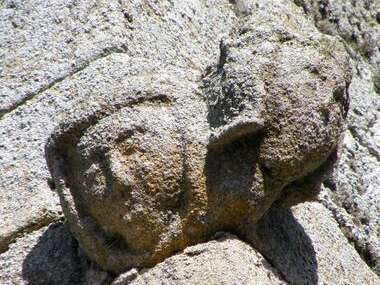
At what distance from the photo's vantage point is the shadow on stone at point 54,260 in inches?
75.1

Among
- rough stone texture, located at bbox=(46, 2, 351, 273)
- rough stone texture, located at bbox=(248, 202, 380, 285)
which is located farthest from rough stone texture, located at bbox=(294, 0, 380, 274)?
rough stone texture, located at bbox=(46, 2, 351, 273)

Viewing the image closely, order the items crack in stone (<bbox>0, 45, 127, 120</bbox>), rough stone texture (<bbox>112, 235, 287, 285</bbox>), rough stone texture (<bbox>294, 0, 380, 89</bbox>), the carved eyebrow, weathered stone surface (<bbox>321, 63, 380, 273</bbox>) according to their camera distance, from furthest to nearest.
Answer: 1. rough stone texture (<bbox>294, 0, 380, 89</bbox>)
2. weathered stone surface (<bbox>321, 63, 380, 273</bbox>)
3. crack in stone (<bbox>0, 45, 127, 120</bbox>)
4. the carved eyebrow
5. rough stone texture (<bbox>112, 235, 287, 285</bbox>)

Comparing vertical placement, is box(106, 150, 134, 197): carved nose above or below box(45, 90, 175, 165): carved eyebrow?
below

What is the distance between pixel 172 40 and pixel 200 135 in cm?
60

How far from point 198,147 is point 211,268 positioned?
229 mm

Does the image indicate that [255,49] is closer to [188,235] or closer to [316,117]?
[316,117]

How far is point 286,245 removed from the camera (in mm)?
1944

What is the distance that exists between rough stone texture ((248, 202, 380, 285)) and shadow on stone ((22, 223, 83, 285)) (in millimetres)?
373

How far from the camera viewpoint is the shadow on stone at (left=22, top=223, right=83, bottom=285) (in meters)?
1.91

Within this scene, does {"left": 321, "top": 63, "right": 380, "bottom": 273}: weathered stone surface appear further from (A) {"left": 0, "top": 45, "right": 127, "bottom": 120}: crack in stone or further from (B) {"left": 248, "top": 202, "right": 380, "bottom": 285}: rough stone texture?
(A) {"left": 0, "top": 45, "right": 127, "bottom": 120}: crack in stone

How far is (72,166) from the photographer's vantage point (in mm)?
Result: 1832

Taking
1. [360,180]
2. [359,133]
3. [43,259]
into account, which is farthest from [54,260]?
[359,133]

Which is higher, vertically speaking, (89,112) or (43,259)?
(89,112)

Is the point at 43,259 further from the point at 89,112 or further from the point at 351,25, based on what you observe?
the point at 351,25
